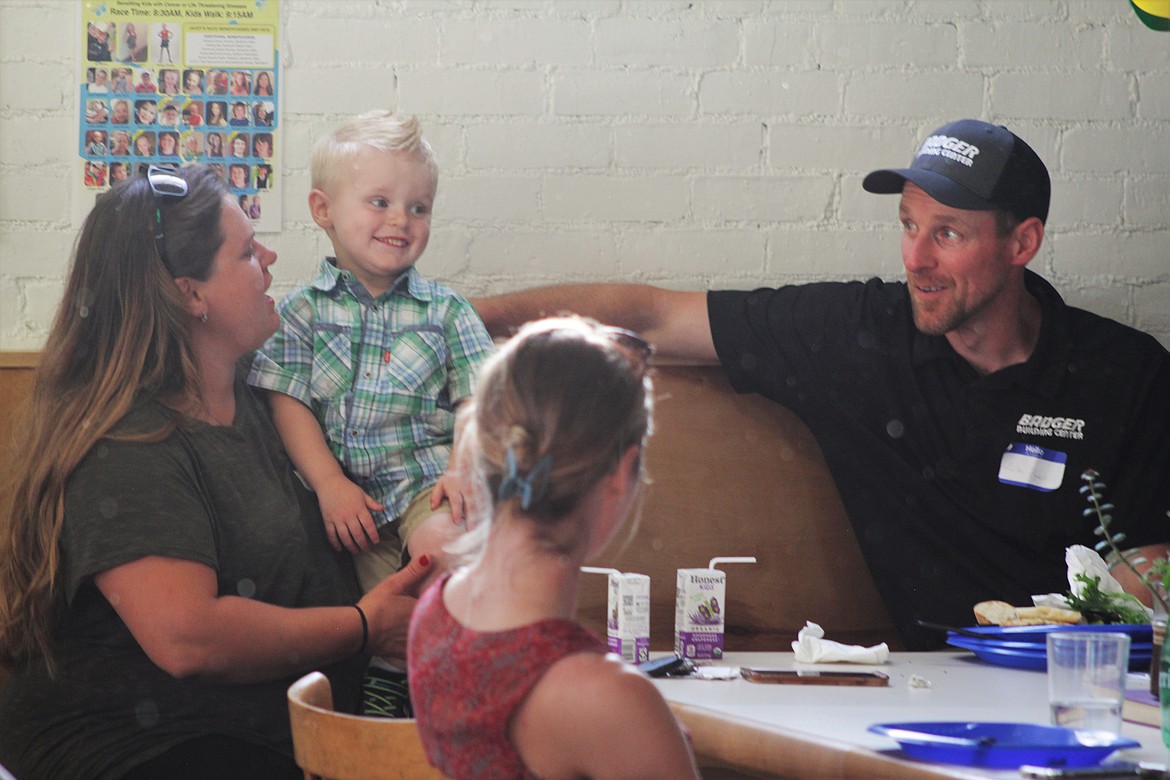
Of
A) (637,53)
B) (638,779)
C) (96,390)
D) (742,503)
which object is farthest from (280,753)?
(637,53)

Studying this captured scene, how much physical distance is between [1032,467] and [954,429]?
0.52 feet

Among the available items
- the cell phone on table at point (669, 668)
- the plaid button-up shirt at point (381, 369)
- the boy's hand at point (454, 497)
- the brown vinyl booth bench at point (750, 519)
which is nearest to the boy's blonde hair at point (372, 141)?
the plaid button-up shirt at point (381, 369)

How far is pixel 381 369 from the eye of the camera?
7.65 feet

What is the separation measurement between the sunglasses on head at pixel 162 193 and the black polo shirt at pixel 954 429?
108 centimetres

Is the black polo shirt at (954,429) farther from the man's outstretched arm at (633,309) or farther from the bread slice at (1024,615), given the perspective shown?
the bread slice at (1024,615)

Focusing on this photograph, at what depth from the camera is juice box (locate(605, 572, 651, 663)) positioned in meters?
1.88

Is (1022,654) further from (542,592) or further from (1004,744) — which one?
(542,592)

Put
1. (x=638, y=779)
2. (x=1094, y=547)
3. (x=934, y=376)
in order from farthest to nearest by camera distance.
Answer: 1. (x=934, y=376)
2. (x=1094, y=547)
3. (x=638, y=779)

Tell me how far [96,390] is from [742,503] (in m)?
1.34

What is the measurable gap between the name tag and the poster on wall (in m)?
1.66

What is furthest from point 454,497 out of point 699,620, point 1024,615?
point 1024,615

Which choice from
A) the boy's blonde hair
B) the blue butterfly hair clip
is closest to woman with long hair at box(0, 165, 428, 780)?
the boy's blonde hair

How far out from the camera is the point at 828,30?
2760mm

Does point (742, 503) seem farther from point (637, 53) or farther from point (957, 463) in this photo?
point (637, 53)
